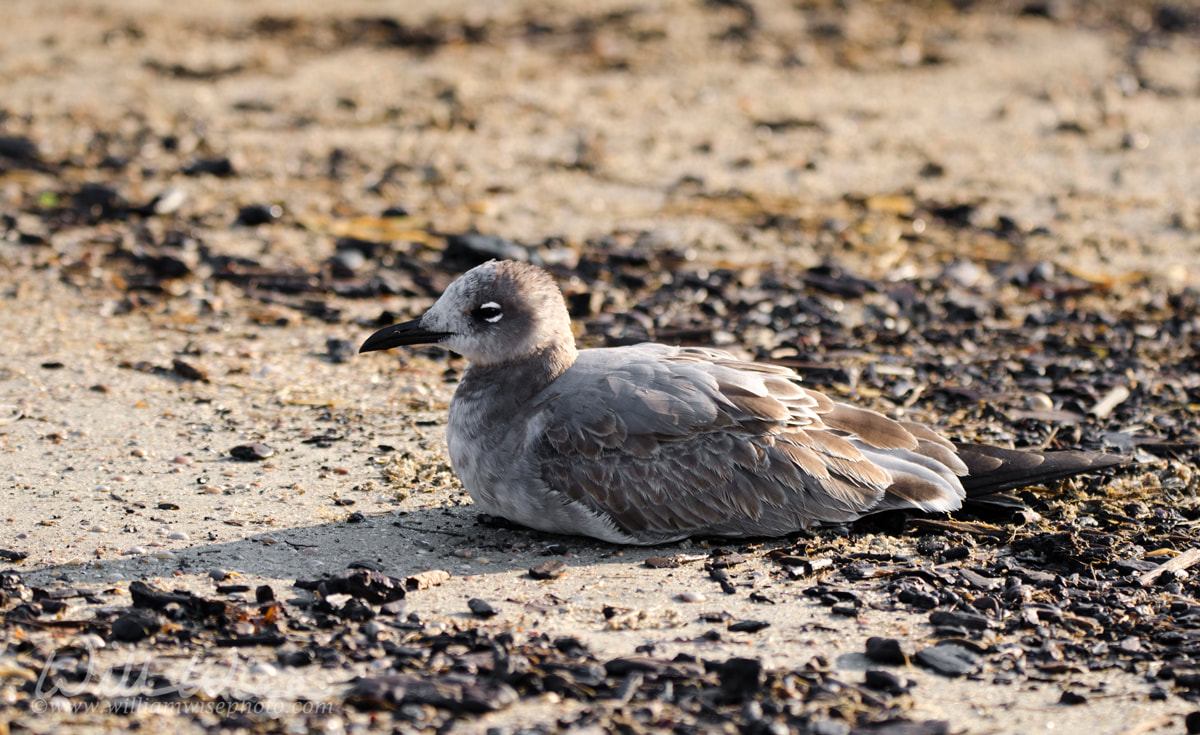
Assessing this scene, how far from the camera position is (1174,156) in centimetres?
1188

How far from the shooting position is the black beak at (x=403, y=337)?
5992mm

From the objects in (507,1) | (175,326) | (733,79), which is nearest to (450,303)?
(175,326)

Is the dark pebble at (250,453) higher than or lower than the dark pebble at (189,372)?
lower

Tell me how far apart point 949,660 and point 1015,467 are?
62.8 inches

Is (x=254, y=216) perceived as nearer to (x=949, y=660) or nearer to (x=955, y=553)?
(x=955, y=553)

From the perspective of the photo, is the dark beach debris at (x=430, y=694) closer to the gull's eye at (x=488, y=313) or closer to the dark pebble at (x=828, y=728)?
the dark pebble at (x=828, y=728)

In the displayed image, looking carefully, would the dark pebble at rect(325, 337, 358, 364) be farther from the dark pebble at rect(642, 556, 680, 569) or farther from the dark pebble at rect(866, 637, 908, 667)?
the dark pebble at rect(866, 637, 908, 667)

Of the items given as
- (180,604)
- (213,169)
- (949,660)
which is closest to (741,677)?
(949,660)

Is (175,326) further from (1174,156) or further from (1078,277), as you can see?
(1174,156)

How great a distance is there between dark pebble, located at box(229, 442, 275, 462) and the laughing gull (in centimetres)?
87

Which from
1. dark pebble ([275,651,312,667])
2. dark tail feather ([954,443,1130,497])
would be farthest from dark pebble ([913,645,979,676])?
dark pebble ([275,651,312,667])

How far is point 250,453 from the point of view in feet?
20.8

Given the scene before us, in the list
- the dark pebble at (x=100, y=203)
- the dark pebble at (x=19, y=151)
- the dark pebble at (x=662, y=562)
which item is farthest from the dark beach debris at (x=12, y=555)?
the dark pebble at (x=19, y=151)

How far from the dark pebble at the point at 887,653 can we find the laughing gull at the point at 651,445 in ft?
3.68
